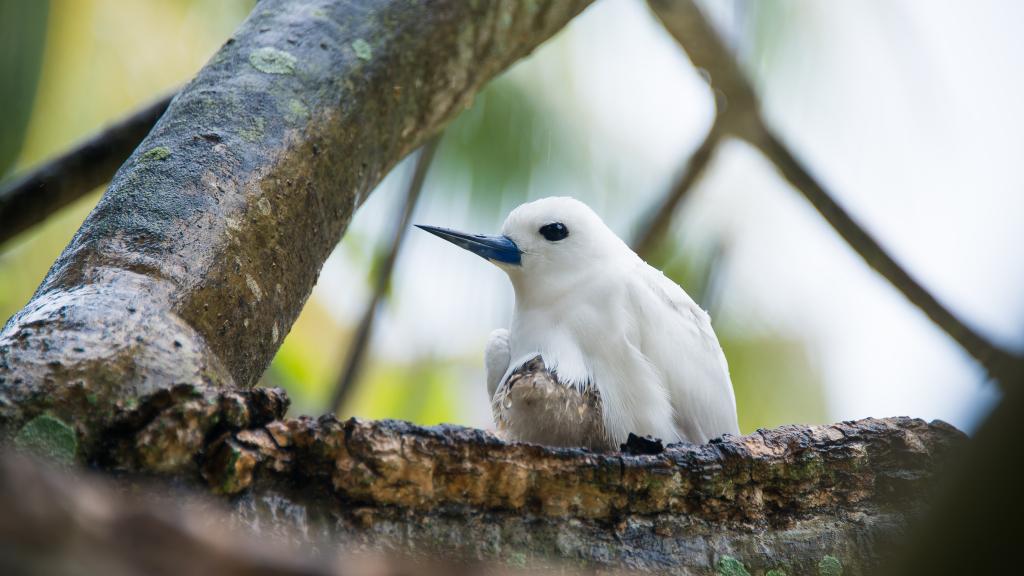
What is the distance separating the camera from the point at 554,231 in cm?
404

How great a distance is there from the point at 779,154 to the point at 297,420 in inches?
151

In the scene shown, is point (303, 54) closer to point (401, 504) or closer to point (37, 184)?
point (37, 184)

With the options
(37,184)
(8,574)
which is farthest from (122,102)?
(8,574)

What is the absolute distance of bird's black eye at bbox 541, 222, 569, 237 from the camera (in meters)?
4.02

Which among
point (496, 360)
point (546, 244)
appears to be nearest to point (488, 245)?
point (546, 244)

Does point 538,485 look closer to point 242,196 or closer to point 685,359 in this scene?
point 242,196

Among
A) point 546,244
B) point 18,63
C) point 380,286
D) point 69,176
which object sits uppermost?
point 18,63

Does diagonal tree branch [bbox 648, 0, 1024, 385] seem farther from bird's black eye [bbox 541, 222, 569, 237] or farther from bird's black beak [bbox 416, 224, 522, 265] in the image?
bird's black beak [bbox 416, 224, 522, 265]

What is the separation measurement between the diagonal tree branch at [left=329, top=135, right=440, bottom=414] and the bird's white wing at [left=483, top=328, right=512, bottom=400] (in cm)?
156

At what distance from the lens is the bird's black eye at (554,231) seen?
402 centimetres

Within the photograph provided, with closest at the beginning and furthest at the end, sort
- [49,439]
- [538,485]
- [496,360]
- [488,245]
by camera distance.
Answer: [49,439], [538,485], [496,360], [488,245]

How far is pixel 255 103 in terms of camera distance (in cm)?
296

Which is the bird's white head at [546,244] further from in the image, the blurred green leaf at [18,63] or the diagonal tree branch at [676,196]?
the blurred green leaf at [18,63]

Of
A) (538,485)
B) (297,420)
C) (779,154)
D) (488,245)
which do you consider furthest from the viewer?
(779,154)
